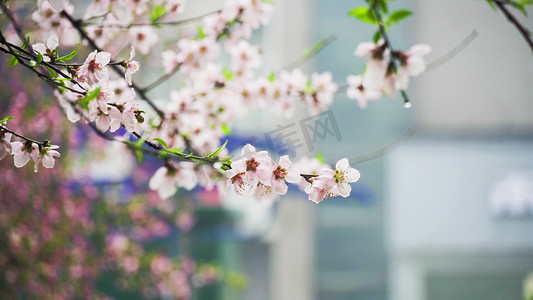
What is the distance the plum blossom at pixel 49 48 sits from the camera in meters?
0.98

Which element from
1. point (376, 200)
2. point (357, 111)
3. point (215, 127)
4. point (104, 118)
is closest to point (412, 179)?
point (376, 200)

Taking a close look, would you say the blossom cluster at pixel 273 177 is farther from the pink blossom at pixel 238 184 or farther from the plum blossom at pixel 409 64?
the plum blossom at pixel 409 64

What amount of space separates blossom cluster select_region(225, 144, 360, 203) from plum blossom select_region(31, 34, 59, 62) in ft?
1.10

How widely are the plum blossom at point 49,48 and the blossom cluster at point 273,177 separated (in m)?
0.33

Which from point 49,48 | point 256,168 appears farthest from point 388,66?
point 49,48

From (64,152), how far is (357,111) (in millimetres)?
4752

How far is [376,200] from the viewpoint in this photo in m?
7.72

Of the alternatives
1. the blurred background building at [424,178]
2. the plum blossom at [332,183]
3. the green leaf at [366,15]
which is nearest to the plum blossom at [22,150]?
the plum blossom at [332,183]

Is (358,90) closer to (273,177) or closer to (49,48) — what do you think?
(273,177)

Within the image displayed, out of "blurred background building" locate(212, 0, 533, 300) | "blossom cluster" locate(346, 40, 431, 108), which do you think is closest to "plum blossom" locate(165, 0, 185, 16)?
"blossom cluster" locate(346, 40, 431, 108)

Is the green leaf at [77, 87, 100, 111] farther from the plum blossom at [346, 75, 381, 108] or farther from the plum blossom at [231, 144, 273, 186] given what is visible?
the plum blossom at [346, 75, 381, 108]

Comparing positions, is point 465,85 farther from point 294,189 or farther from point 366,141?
point 294,189

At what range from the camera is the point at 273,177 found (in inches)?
40.1

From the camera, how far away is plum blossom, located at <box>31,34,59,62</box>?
0.98m
